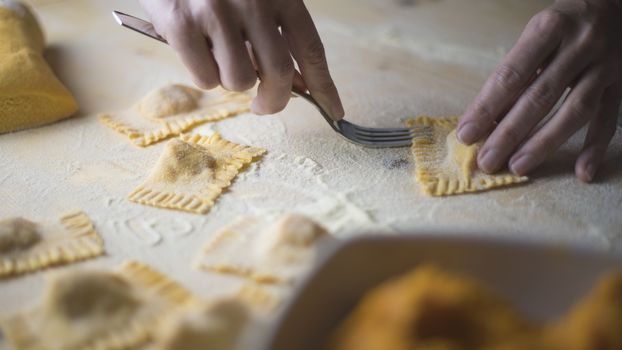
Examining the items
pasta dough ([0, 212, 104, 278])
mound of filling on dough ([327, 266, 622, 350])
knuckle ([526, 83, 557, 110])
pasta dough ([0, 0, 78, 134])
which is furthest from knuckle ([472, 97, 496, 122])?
pasta dough ([0, 0, 78, 134])

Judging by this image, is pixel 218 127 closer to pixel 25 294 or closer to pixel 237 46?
pixel 237 46

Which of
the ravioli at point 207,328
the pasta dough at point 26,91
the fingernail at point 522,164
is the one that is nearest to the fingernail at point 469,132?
the fingernail at point 522,164

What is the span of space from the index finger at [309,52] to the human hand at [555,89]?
40 centimetres

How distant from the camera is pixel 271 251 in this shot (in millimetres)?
1267

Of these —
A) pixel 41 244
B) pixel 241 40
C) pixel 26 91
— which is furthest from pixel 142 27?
pixel 41 244

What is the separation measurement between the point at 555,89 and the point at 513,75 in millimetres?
115

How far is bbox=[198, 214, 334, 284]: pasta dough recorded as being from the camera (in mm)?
1232

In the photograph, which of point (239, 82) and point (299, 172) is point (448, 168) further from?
point (239, 82)

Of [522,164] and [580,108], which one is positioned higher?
[580,108]

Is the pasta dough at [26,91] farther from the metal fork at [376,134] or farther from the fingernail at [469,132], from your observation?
the fingernail at [469,132]

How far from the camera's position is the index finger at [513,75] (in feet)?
4.97

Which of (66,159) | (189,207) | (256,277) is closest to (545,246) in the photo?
(256,277)

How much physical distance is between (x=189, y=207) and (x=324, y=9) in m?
1.54

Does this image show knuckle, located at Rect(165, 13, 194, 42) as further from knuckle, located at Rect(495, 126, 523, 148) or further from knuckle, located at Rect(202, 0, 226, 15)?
knuckle, located at Rect(495, 126, 523, 148)
